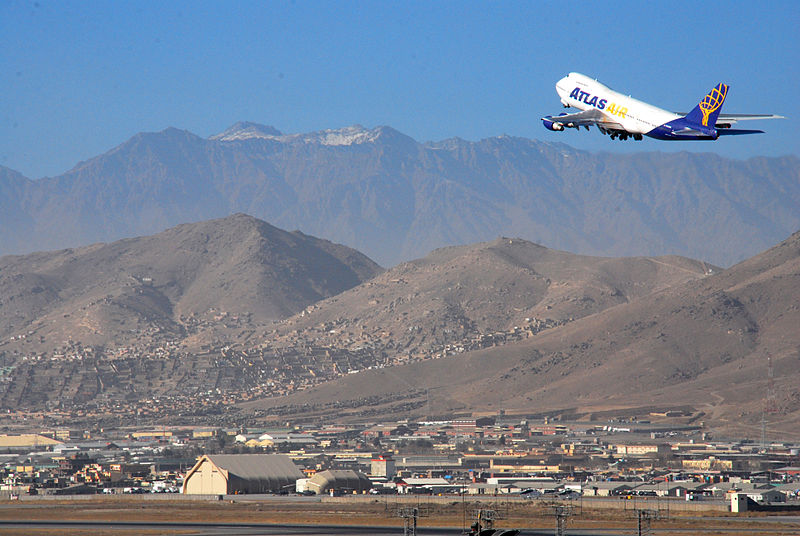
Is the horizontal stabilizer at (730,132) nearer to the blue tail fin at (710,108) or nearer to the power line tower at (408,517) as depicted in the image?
the blue tail fin at (710,108)

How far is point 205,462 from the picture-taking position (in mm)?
195000

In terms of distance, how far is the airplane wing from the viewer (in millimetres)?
132250

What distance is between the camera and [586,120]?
5231 inches

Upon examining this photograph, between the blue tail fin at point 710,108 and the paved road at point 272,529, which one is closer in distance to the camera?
the blue tail fin at point 710,108

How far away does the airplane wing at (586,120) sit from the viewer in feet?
434

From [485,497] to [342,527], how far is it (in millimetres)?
46179

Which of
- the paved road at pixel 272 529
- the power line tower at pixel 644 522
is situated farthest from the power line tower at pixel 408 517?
the power line tower at pixel 644 522

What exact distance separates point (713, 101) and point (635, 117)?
28.8 ft

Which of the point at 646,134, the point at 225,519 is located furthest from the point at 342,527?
the point at 646,134

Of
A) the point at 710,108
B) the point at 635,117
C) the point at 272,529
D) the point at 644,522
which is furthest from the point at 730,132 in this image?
the point at 272,529

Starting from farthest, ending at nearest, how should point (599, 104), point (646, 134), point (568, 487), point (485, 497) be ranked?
point (568, 487) < point (485, 497) < point (599, 104) < point (646, 134)

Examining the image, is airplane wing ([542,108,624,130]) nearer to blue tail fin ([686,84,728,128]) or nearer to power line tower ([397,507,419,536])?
blue tail fin ([686,84,728,128])

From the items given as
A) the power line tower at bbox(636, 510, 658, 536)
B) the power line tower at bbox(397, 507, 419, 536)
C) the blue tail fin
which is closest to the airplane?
the blue tail fin

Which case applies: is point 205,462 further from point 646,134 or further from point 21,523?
point 646,134
